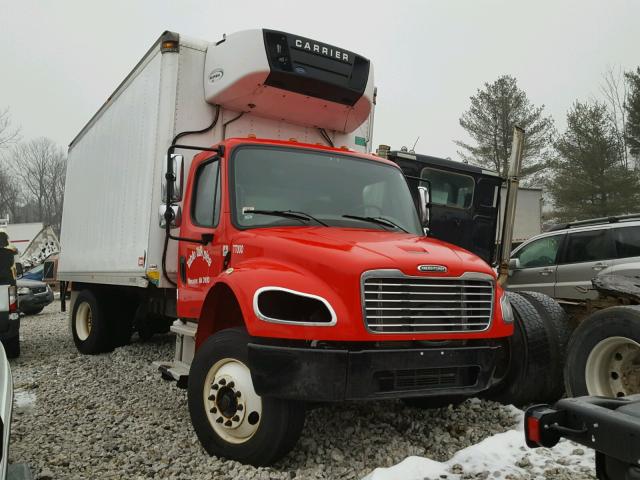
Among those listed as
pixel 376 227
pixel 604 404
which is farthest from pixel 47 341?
pixel 604 404

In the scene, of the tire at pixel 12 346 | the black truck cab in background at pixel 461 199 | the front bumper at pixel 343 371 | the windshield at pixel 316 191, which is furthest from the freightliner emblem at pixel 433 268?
the tire at pixel 12 346

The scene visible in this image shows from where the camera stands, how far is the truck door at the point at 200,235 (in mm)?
4555

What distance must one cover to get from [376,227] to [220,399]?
1820 millimetres

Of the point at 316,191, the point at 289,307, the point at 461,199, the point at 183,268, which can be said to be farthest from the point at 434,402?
the point at 461,199

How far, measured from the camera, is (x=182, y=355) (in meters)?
4.92

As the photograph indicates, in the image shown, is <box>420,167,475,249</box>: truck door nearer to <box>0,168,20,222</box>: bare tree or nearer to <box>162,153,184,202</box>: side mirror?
<box>162,153,184,202</box>: side mirror

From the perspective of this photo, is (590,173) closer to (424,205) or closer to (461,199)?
(461,199)

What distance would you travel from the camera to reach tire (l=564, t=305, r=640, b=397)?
3891 millimetres

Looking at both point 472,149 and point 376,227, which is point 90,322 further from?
point 472,149

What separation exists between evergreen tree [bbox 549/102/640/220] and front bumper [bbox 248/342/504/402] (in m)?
26.7

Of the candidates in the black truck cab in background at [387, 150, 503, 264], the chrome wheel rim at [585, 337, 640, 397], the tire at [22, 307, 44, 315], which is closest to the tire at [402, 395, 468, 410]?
the chrome wheel rim at [585, 337, 640, 397]

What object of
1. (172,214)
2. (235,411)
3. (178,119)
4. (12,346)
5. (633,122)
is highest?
(633,122)

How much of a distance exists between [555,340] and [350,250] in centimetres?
236

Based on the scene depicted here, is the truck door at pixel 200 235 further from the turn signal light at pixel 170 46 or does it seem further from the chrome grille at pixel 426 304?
the chrome grille at pixel 426 304
